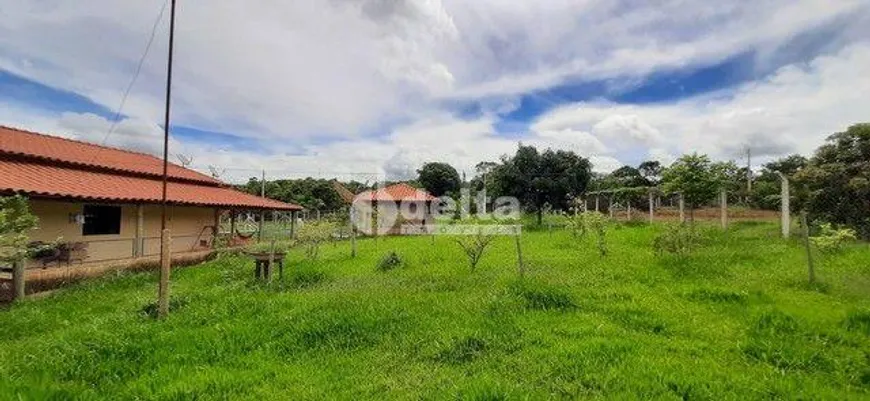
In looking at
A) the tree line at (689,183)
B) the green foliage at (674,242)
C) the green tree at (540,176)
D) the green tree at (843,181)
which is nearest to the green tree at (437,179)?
the tree line at (689,183)

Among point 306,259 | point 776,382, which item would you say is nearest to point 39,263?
point 306,259

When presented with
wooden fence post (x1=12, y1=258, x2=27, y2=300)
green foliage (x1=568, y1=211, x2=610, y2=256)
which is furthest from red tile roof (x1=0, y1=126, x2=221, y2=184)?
green foliage (x1=568, y1=211, x2=610, y2=256)

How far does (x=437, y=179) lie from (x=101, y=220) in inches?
1339

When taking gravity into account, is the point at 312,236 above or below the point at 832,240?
below

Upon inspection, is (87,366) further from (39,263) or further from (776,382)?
(39,263)

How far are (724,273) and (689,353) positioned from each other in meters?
5.52

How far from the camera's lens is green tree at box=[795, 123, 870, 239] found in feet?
53.7

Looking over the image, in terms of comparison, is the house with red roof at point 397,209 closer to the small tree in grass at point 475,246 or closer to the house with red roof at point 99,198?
the house with red roof at point 99,198

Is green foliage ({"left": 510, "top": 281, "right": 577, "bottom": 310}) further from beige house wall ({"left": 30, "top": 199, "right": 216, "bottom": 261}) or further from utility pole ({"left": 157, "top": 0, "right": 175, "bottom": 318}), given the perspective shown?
beige house wall ({"left": 30, "top": 199, "right": 216, "bottom": 261})

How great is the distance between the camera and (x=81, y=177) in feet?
52.5

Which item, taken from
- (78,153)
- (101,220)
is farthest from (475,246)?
(78,153)

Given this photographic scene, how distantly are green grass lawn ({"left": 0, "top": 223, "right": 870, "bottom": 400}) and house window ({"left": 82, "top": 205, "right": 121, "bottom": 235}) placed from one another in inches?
245

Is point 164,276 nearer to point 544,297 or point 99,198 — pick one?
point 544,297

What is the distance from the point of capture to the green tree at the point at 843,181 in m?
16.4
